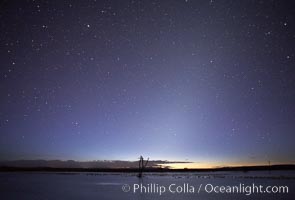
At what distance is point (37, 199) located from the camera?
50750 millimetres

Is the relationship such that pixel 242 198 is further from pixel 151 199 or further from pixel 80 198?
pixel 80 198

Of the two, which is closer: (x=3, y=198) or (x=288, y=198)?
(x=288, y=198)

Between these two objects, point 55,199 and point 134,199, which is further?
point 55,199

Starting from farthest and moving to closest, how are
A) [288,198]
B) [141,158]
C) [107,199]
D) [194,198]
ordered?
[141,158]
[107,199]
[194,198]
[288,198]

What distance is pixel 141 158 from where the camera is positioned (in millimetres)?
149875

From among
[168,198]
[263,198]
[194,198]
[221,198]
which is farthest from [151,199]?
[263,198]

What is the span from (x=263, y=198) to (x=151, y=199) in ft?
47.6

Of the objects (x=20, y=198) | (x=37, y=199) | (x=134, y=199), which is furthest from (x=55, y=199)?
(x=134, y=199)

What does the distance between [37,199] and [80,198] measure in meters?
6.51

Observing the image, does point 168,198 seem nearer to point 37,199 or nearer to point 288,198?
point 288,198

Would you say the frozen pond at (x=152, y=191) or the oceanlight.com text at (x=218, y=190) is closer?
the frozen pond at (x=152, y=191)

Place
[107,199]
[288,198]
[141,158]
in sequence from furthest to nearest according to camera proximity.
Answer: [141,158] < [107,199] < [288,198]

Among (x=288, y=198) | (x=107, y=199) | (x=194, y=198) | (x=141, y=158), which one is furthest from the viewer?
(x=141, y=158)

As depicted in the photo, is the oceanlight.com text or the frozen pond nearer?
the frozen pond
